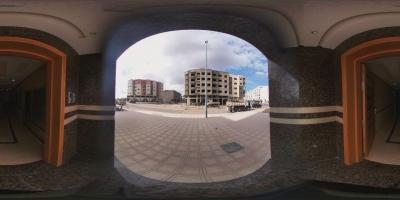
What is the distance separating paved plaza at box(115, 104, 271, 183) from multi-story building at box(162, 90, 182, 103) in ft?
0.27

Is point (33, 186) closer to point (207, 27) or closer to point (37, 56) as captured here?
point (37, 56)

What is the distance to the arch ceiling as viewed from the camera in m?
0.80

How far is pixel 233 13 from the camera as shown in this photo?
921 millimetres

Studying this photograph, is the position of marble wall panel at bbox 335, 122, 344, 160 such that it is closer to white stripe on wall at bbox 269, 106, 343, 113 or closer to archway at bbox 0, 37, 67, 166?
white stripe on wall at bbox 269, 106, 343, 113

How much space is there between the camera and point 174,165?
98 centimetres

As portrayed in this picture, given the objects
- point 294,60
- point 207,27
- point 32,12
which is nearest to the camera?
point 32,12

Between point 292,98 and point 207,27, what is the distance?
823mm

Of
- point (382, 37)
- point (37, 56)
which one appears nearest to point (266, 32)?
point (382, 37)

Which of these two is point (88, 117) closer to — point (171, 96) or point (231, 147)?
point (171, 96)

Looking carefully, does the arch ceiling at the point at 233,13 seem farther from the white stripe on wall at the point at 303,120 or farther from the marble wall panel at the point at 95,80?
the white stripe on wall at the point at 303,120

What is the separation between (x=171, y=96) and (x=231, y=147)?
0.73 m

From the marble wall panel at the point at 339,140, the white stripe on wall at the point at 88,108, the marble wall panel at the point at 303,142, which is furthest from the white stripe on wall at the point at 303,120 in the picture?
the white stripe on wall at the point at 88,108

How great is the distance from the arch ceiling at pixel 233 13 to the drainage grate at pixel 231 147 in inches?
34.8

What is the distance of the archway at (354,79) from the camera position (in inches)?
40.4
